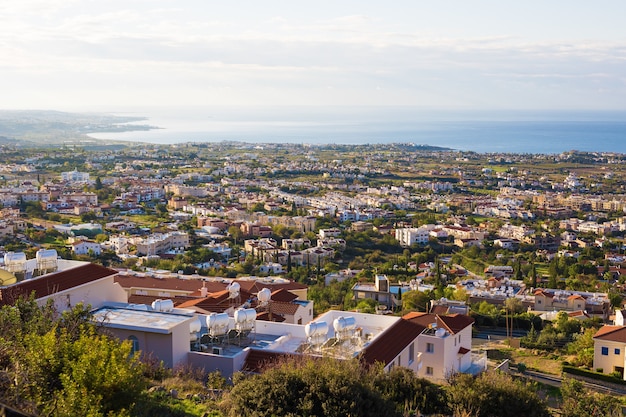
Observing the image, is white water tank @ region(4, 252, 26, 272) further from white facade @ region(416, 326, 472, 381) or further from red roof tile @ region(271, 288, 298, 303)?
white facade @ region(416, 326, 472, 381)

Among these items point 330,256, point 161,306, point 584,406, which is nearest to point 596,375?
point 584,406

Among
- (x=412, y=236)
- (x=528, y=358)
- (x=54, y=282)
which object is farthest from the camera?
(x=412, y=236)

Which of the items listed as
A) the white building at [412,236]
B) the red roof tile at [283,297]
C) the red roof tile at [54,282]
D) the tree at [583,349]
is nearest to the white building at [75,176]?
the white building at [412,236]

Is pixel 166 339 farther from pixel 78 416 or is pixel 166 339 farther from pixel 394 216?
pixel 394 216

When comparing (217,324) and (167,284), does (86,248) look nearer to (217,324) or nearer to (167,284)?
(167,284)

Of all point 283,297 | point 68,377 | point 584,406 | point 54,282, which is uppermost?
point 68,377

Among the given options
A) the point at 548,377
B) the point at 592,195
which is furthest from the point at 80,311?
the point at 592,195

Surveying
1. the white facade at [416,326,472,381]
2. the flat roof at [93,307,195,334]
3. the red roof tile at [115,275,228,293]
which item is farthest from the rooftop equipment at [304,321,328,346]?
the red roof tile at [115,275,228,293]
